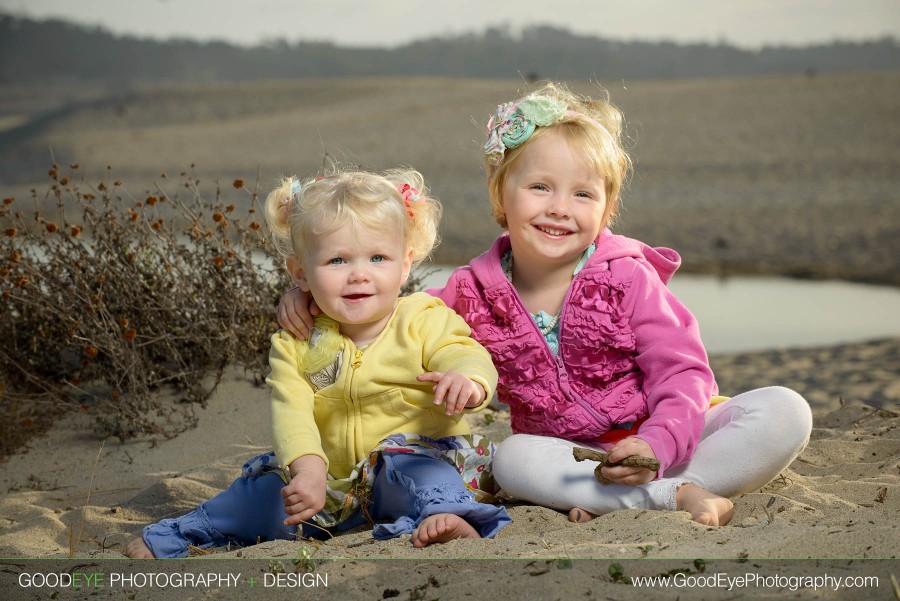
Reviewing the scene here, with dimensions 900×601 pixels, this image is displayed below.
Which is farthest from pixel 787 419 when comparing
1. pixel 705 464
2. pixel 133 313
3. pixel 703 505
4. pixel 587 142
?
pixel 133 313

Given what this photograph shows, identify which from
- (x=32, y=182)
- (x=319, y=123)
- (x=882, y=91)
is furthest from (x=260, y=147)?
(x=882, y=91)

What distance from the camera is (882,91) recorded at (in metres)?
26.2

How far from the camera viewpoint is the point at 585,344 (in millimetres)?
3180

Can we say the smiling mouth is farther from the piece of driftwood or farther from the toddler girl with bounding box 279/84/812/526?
the piece of driftwood

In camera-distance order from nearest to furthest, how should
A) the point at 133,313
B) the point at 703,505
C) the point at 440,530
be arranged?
the point at 440,530, the point at 703,505, the point at 133,313

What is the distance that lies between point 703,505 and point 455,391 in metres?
0.78

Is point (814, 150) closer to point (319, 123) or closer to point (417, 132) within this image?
point (417, 132)

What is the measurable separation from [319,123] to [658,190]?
13.5 metres

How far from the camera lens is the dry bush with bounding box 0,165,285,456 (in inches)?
179

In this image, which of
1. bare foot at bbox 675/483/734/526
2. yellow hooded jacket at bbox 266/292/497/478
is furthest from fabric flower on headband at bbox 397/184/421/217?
bare foot at bbox 675/483/734/526

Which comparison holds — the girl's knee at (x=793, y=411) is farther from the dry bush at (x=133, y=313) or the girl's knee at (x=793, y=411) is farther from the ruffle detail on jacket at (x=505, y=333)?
the dry bush at (x=133, y=313)

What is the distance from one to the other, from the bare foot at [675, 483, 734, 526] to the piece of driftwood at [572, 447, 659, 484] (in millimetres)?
132

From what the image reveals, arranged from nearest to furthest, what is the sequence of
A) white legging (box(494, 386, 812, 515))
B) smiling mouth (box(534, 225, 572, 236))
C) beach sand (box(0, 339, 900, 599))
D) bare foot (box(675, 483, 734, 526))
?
beach sand (box(0, 339, 900, 599)) → bare foot (box(675, 483, 734, 526)) → white legging (box(494, 386, 812, 515)) → smiling mouth (box(534, 225, 572, 236))

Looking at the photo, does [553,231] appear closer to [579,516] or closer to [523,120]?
[523,120]
